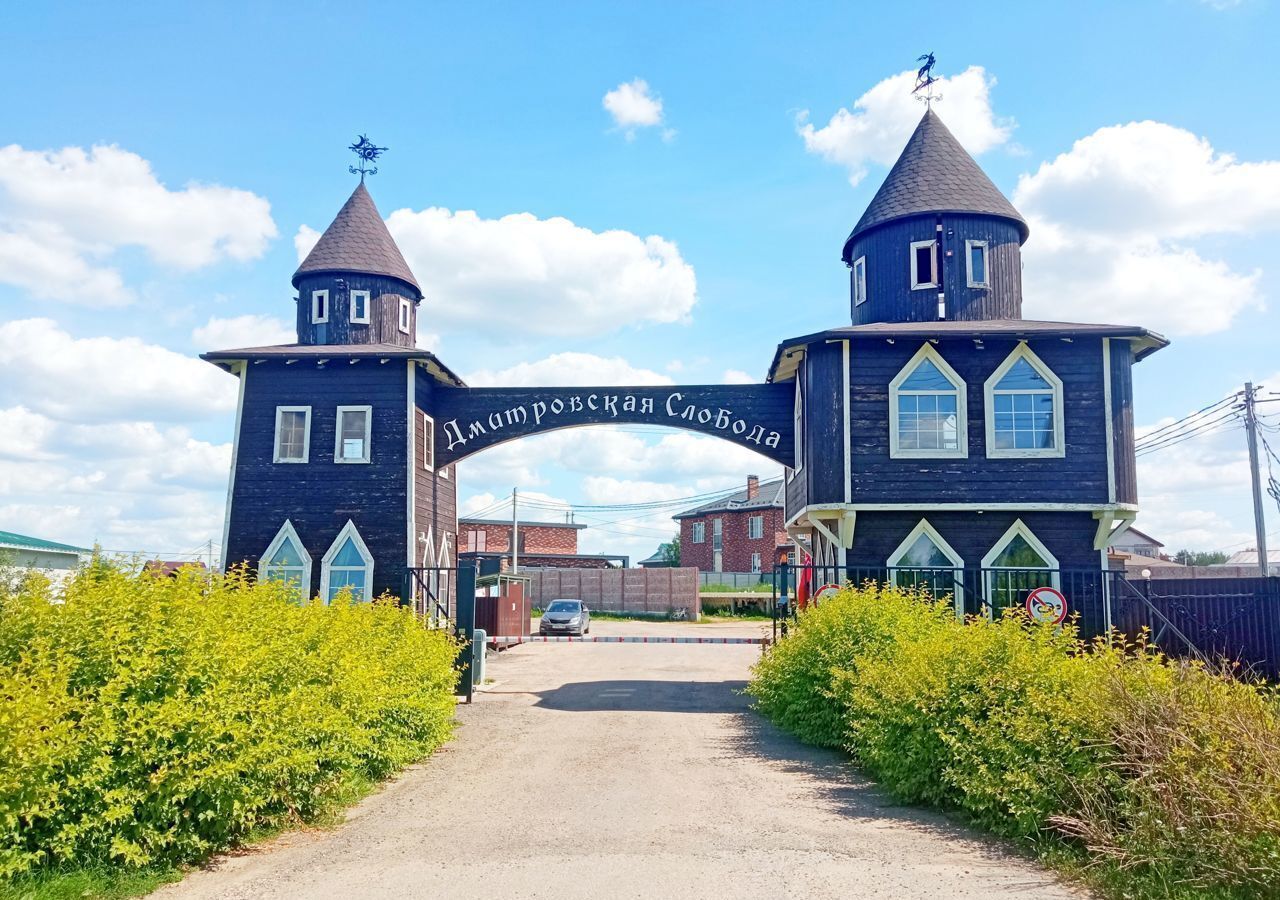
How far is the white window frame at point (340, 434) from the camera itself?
67.3 feet

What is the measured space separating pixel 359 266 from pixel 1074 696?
65.6 feet

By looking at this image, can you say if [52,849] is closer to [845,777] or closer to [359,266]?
[845,777]

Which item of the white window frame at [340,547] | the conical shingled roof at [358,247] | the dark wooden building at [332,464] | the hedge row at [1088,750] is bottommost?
the hedge row at [1088,750]

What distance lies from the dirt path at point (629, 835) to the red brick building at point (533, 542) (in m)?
50.0

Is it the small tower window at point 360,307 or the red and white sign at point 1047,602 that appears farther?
the small tower window at point 360,307

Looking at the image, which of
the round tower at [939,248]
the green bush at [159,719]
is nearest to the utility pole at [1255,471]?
the round tower at [939,248]

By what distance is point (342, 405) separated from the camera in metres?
20.8

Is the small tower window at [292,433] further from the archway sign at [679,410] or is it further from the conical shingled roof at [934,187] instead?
the conical shingled roof at [934,187]

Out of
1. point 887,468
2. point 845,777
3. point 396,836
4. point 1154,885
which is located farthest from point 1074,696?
point 887,468

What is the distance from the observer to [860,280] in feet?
71.4

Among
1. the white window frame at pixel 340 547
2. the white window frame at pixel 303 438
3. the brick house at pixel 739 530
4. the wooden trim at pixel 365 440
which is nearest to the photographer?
the white window frame at pixel 340 547

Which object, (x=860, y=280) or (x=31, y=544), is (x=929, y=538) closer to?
(x=860, y=280)

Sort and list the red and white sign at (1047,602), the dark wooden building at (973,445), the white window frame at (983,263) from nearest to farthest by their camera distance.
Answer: the red and white sign at (1047,602)
the dark wooden building at (973,445)
the white window frame at (983,263)

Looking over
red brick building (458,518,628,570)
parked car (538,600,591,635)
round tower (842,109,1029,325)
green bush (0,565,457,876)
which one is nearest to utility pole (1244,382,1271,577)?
round tower (842,109,1029,325)
